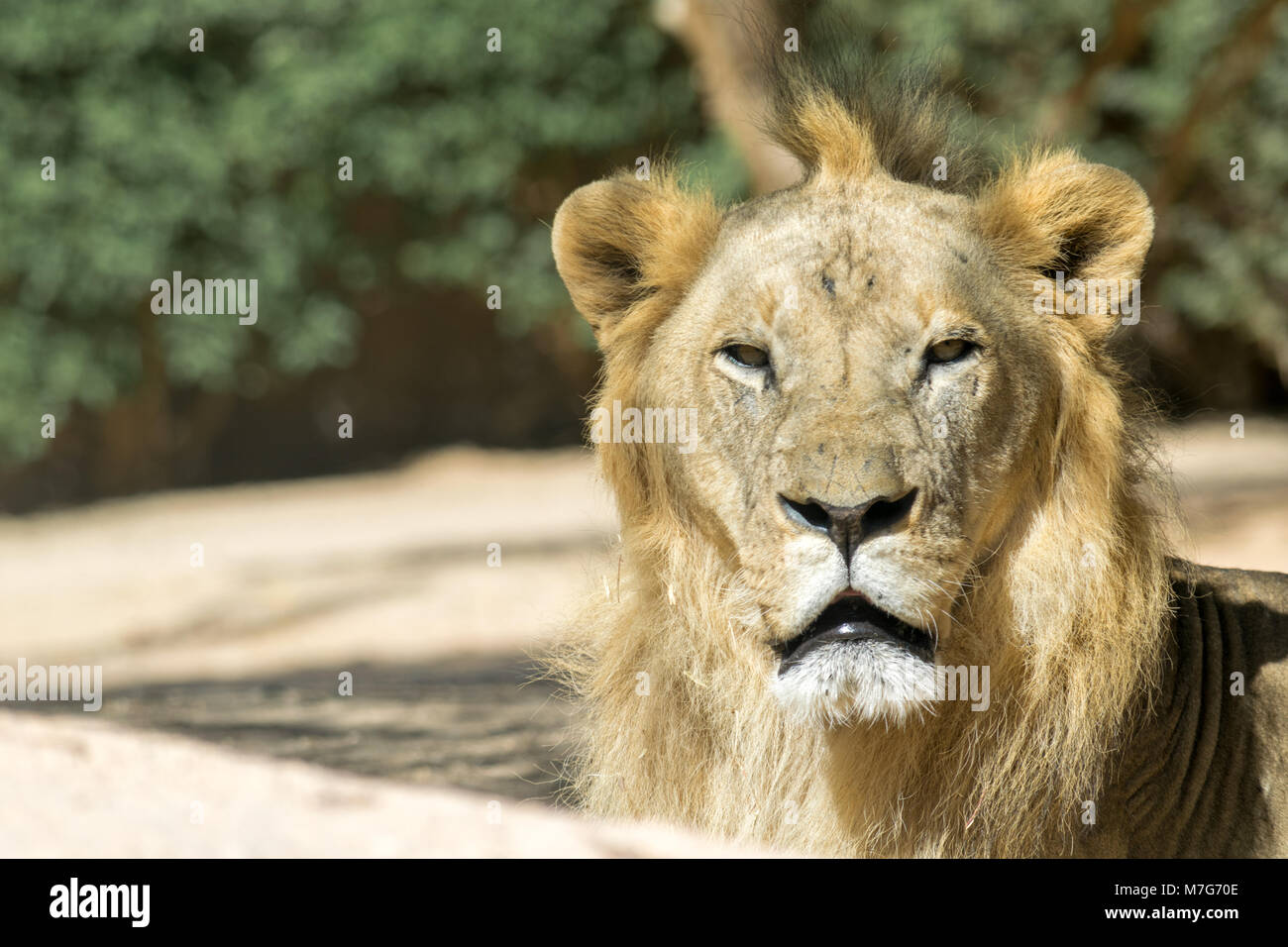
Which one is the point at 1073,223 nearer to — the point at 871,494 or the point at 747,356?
the point at 747,356

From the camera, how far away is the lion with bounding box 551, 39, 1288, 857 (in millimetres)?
3426

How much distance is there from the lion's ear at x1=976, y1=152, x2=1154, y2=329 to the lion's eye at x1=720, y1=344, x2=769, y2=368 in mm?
730

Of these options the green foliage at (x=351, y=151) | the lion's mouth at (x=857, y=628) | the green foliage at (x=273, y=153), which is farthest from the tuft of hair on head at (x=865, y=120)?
the green foliage at (x=273, y=153)

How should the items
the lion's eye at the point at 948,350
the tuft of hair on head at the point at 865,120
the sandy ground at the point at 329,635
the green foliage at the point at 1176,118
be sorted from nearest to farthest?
the sandy ground at the point at 329,635
the lion's eye at the point at 948,350
the tuft of hair on head at the point at 865,120
the green foliage at the point at 1176,118

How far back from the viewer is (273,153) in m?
18.4

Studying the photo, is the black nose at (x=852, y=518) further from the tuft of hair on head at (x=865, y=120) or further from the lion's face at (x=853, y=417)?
the tuft of hair on head at (x=865, y=120)

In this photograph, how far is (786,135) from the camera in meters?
4.23

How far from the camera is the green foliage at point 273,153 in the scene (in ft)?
58.2

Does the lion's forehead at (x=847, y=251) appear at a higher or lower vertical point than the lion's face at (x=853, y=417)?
→ higher

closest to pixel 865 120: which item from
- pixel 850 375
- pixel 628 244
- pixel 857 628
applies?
pixel 628 244

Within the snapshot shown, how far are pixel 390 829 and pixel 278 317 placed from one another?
692 inches

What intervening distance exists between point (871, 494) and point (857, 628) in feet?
0.98

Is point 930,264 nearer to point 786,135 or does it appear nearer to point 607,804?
point 786,135

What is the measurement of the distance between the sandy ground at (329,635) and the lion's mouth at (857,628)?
722mm
